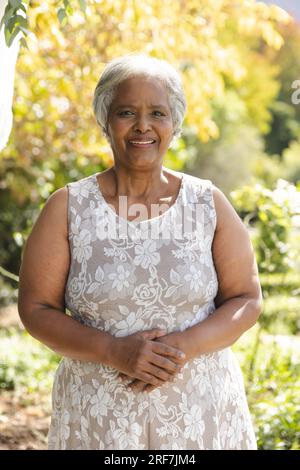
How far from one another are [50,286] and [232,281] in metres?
0.55

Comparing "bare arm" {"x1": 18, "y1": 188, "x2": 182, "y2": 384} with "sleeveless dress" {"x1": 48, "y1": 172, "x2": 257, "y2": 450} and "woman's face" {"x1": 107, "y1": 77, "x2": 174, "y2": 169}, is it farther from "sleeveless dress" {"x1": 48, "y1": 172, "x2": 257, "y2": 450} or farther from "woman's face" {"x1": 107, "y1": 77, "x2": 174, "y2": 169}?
"woman's face" {"x1": 107, "y1": 77, "x2": 174, "y2": 169}

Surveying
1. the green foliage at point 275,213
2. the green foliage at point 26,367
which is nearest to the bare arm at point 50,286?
the green foliage at point 275,213

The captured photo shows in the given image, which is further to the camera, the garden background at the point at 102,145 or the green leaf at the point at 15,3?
the garden background at the point at 102,145

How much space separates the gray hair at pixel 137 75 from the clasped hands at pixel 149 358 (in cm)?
68

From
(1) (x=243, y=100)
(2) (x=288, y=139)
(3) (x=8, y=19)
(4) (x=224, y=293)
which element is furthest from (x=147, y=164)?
(2) (x=288, y=139)

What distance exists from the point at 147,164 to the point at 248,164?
1829cm

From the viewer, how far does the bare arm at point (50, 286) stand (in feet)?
6.96

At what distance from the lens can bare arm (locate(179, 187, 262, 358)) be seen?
219 centimetres

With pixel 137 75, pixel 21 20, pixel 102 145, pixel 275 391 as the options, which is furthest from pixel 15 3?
pixel 102 145

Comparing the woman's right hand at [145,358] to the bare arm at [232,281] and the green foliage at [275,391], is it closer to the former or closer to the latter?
the bare arm at [232,281]

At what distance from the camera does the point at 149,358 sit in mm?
2041

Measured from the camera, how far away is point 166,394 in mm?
2156

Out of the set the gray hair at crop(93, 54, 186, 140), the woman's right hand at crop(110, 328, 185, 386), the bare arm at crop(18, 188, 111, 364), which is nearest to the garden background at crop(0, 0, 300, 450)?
the gray hair at crop(93, 54, 186, 140)

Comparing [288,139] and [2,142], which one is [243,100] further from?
[2,142]
